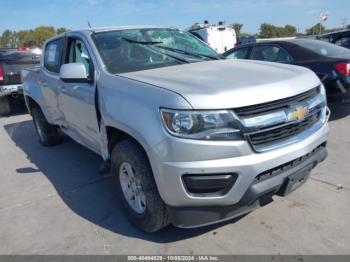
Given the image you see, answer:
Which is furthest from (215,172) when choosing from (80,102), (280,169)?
(80,102)

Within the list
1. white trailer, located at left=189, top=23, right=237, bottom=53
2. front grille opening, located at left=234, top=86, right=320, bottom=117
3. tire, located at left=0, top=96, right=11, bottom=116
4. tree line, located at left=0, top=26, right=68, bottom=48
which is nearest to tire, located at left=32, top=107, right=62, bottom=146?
tire, located at left=0, top=96, right=11, bottom=116

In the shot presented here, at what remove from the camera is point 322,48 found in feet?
21.8

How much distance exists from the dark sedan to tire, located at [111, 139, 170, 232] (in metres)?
4.31

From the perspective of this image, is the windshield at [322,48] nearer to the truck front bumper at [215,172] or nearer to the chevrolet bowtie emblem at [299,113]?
the chevrolet bowtie emblem at [299,113]

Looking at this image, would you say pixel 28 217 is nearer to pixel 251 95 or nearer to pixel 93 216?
pixel 93 216

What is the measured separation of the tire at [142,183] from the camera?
9.43 ft

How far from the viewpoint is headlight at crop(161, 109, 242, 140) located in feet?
8.21

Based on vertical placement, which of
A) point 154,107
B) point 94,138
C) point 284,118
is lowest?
point 94,138

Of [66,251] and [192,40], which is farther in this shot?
[192,40]

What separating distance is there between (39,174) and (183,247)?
2855 mm

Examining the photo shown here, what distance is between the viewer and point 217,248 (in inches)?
118

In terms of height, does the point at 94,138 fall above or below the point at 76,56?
below

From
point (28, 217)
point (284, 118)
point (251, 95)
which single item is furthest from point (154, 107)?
point (28, 217)

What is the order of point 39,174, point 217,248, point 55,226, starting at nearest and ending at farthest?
1. point 217,248
2. point 55,226
3. point 39,174
